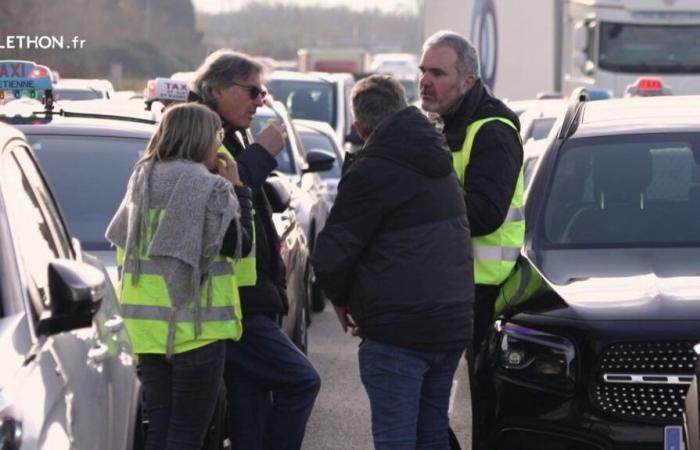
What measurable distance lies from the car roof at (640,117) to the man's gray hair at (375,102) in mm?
2603

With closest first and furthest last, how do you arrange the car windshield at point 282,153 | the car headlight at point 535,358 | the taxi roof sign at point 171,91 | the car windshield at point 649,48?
the car headlight at point 535,358
the taxi roof sign at point 171,91
the car windshield at point 282,153
the car windshield at point 649,48

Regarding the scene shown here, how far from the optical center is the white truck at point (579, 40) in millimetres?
25328

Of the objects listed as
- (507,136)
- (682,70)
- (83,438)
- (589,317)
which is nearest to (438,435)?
(589,317)

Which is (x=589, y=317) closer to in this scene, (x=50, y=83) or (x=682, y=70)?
(x=50, y=83)

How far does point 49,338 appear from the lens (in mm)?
4676

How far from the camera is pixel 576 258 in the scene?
25.1ft

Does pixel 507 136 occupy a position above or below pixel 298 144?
above

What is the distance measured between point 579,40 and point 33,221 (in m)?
21.9

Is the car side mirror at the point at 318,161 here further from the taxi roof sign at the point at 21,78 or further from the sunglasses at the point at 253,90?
the sunglasses at the point at 253,90

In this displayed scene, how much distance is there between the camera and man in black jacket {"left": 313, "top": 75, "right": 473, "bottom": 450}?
5.83 metres

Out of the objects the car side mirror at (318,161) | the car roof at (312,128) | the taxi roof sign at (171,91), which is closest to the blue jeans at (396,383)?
the taxi roof sign at (171,91)

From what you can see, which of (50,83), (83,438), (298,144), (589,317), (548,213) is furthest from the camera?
(298,144)

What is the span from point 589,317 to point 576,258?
1.09 m

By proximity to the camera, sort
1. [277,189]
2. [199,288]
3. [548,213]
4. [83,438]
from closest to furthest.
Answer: [83,438] → [199,288] → [277,189] → [548,213]
